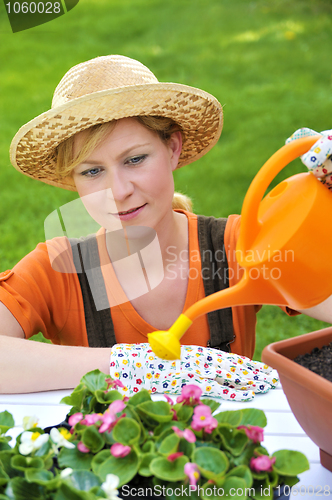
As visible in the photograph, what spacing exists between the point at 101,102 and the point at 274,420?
0.64 metres

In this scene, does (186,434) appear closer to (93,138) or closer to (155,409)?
(155,409)

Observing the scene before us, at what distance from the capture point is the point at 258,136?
357 cm

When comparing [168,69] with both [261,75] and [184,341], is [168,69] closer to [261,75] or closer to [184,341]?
[261,75]

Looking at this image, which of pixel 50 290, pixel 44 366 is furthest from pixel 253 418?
pixel 50 290

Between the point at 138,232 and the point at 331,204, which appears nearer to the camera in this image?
the point at 331,204

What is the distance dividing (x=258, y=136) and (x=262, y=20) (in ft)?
5.16

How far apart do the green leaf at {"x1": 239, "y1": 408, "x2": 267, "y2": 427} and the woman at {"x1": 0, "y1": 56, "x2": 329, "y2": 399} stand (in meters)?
0.31

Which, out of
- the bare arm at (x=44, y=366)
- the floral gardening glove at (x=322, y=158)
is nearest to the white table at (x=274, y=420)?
the bare arm at (x=44, y=366)

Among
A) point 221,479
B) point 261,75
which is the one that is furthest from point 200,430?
point 261,75

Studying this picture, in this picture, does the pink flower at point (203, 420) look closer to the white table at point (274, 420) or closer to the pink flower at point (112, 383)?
the pink flower at point (112, 383)

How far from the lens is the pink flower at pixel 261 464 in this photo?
42cm

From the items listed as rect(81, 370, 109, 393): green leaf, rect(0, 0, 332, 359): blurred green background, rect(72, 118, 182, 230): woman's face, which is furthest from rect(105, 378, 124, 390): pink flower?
rect(0, 0, 332, 359): blurred green background

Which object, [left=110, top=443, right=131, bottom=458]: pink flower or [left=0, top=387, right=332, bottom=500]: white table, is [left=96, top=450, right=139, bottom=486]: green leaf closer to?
[left=110, top=443, right=131, bottom=458]: pink flower

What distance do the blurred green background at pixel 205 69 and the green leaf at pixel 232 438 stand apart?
87.3 inches
